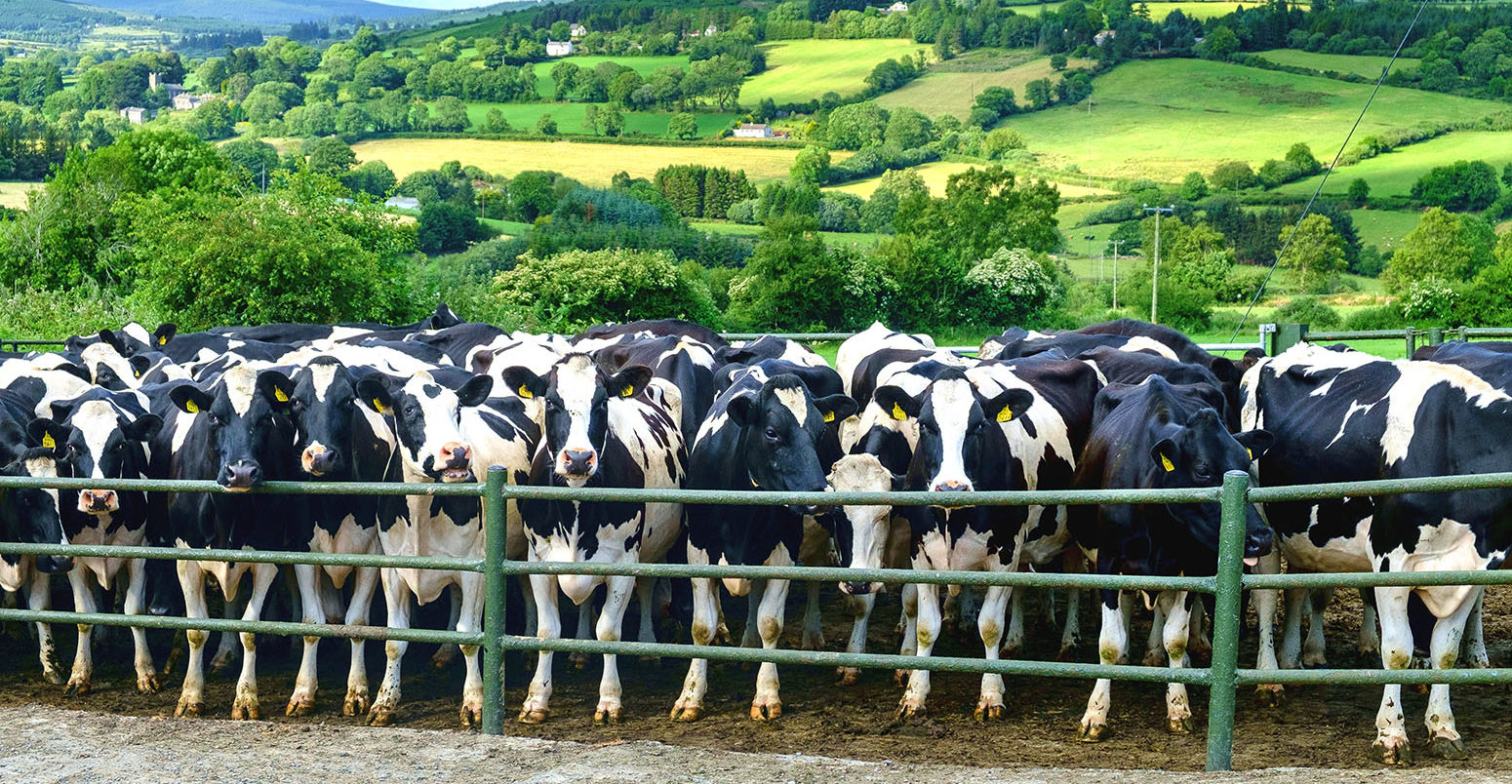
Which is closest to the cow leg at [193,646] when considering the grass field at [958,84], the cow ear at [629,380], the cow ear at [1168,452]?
the cow ear at [629,380]

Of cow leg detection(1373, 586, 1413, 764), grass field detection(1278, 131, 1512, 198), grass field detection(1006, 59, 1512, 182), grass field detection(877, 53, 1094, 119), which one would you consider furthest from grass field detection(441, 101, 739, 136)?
cow leg detection(1373, 586, 1413, 764)

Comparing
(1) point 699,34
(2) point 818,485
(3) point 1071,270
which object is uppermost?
(1) point 699,34

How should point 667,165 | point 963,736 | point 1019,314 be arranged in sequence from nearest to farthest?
1. point 963,736
2. point 1019,314
3. point 667,165

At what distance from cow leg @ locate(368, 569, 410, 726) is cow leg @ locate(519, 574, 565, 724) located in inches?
25.0

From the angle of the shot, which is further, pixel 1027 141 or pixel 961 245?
pixel 1027 141

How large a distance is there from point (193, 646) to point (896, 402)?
3.81 meters

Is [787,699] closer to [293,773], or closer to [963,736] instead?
[963,736]

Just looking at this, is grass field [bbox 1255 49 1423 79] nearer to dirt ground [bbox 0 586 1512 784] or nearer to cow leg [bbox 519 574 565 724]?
dirt ground [bbox 0 586 1512 784]

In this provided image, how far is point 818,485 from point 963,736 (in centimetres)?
146

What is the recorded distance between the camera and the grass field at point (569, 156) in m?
114

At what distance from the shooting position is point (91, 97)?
470 feet

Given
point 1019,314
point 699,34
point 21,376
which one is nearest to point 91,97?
point 699,34

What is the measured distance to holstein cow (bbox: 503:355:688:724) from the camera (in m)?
6.96

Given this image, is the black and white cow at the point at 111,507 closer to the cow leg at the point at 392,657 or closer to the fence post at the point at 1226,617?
the cow leg at the point at 392,657
